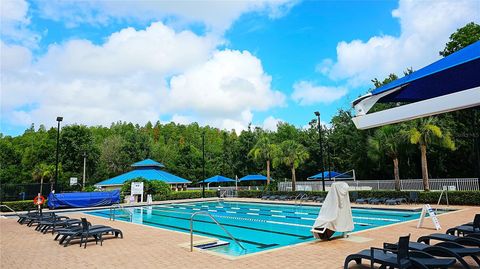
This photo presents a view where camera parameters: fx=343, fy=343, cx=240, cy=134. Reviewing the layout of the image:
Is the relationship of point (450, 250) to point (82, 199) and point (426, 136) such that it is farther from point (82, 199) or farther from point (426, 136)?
point (82, 199)

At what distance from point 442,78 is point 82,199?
84.4 ft

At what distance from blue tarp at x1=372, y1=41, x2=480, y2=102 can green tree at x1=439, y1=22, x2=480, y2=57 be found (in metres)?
26.6

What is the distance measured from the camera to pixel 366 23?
1362 centimetres

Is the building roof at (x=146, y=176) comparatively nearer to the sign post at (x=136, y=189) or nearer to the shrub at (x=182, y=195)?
the shrub at (x=182, y=195)

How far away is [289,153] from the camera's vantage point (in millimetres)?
30250

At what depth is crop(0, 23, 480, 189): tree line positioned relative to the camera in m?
26.2

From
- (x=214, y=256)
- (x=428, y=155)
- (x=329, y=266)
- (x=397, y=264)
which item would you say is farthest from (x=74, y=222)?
(x=428, y=155)

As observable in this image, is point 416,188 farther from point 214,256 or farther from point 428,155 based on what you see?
point 214,256

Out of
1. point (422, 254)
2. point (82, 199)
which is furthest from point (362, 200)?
point (82, 199)

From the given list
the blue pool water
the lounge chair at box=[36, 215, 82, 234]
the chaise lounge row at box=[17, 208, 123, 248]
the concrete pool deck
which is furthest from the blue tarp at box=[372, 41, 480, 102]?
the lounge chair at box=[36, 215, 82, 234]

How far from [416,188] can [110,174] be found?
1606 inches

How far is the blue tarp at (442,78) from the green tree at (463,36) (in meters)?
26.6

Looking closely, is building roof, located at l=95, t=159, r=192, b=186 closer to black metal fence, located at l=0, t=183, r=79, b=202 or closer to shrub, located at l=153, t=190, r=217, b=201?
shrub, located at l=153, t=190, r=217, b=201

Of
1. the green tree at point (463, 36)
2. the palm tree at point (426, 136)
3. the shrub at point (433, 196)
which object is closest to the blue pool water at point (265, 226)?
the shrub at point (433, 196)
